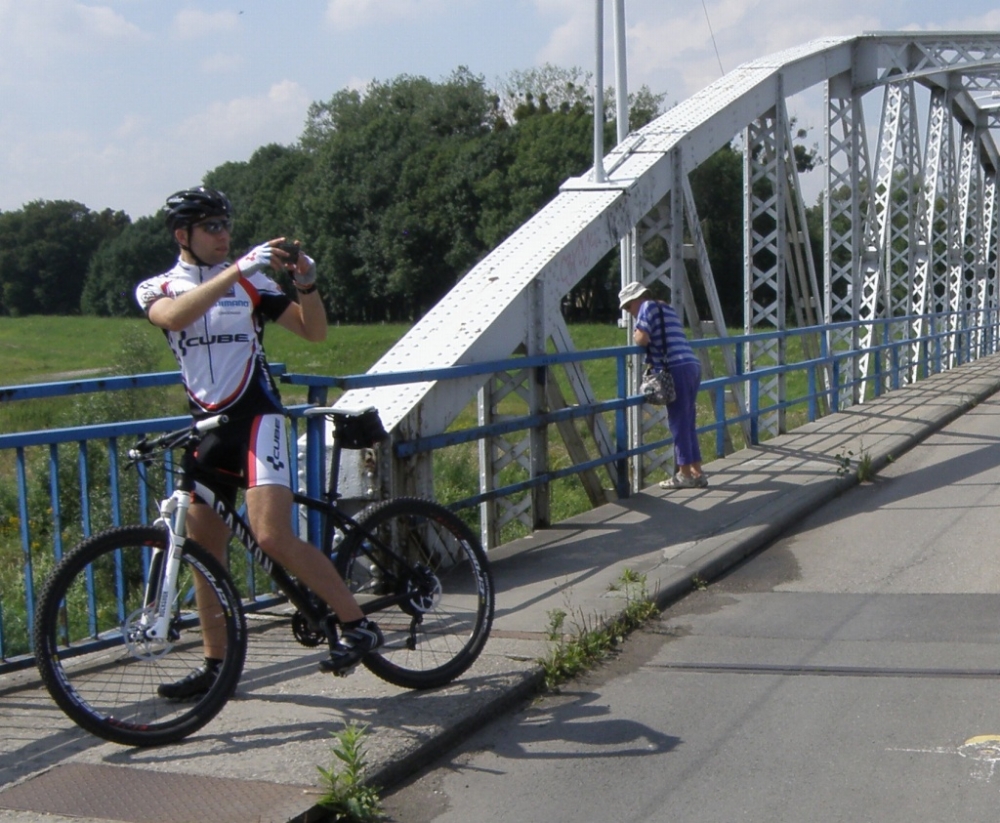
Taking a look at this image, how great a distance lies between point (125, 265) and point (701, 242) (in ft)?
A: 252

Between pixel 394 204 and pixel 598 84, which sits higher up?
pixel 394 204

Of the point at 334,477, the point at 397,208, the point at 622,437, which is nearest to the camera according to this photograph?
the point at 334,477

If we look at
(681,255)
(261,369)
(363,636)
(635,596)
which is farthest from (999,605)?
(681,255)

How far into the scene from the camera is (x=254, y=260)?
14.2 ft

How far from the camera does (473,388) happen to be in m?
8.01

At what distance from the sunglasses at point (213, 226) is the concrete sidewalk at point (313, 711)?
1.72 metres

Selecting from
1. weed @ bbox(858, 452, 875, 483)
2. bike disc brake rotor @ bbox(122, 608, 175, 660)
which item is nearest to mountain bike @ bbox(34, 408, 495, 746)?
bike disc brake rotor @ bbox(122, 608, 175, 660)

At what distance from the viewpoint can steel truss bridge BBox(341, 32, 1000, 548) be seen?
847 cm

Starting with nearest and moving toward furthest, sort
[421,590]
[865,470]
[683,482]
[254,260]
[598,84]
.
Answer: [254,260] → [421,590] → [683,482] → [598,84] → [865,470]

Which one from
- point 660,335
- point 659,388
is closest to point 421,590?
point 659,388

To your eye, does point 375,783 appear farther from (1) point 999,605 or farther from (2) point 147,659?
(1) point 999,605

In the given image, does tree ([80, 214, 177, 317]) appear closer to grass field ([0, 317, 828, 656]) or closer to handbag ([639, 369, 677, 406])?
grass field ([0, 317, 828, 656])

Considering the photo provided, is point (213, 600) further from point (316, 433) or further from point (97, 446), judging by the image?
point (97, 446)

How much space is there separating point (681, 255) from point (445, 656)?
717 centimetres
